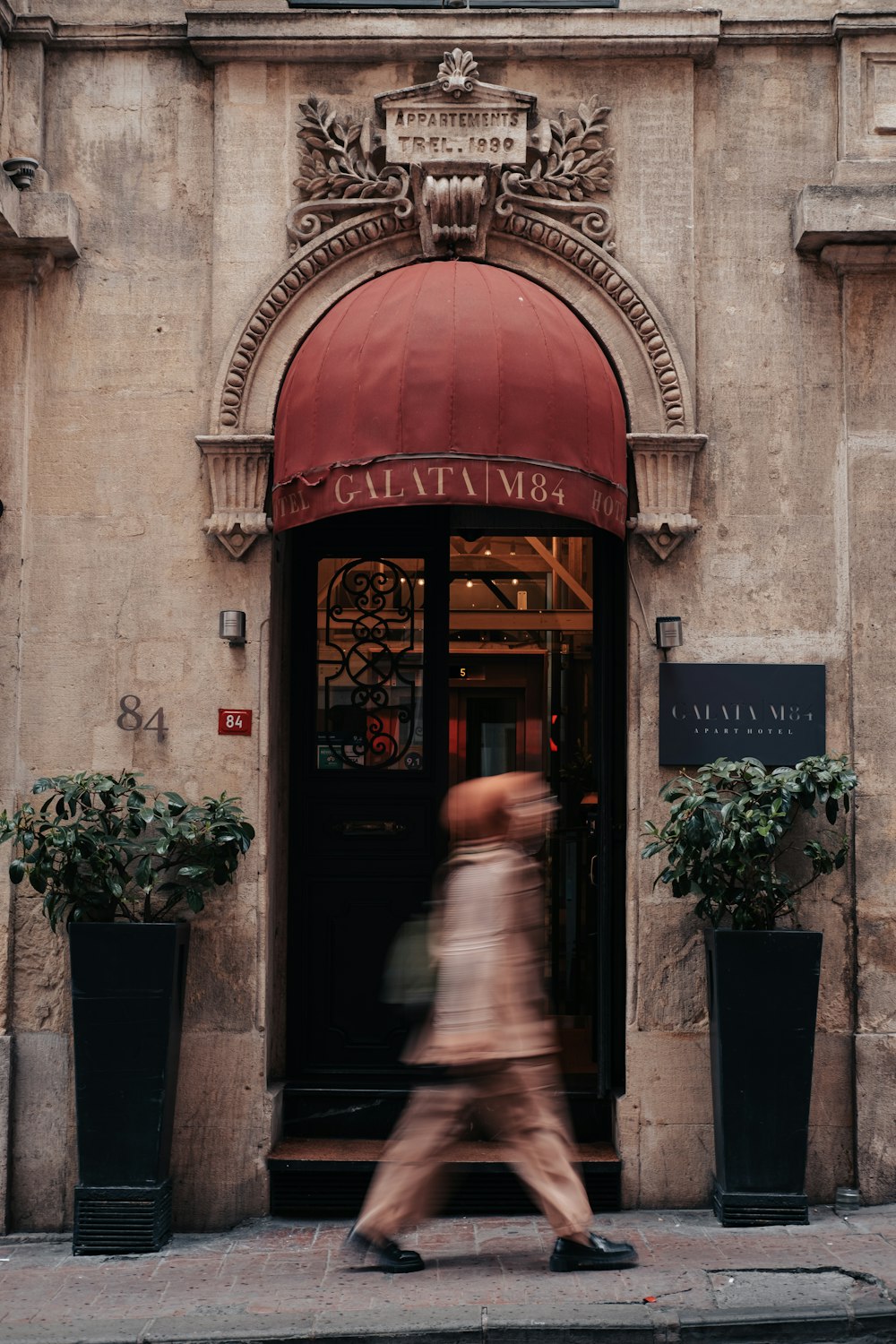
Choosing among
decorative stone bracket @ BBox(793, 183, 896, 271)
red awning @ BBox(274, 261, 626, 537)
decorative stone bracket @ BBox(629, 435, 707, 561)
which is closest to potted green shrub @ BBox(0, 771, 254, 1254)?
red awning @ BBox(274, 261, 626, 537)

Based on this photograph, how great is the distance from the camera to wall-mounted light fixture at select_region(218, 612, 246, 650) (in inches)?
268

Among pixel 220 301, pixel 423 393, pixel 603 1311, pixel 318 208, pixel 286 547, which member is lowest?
pixel 603 1311

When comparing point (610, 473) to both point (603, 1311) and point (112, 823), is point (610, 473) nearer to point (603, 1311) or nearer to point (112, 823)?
point (112, 823)

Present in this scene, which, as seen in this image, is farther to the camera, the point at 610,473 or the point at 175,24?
the point at 175,24

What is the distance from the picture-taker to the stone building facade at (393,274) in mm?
6832

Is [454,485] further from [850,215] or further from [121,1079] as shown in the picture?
[121,1079]

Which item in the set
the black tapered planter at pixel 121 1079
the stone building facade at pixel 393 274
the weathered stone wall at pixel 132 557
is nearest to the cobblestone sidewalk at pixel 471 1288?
the black tapered planter at pixel 121 1079

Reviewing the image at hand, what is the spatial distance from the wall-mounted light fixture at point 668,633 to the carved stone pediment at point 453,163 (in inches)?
79.7

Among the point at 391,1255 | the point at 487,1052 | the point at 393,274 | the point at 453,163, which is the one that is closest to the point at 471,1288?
the point at 391,1255

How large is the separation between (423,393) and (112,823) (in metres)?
2.54

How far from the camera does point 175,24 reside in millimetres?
7016

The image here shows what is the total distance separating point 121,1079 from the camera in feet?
20.4

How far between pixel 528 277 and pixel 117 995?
4.18 meters

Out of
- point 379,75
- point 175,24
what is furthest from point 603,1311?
point 175,24
